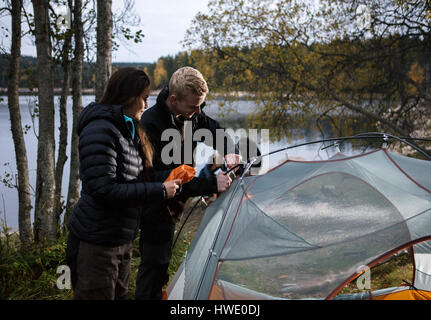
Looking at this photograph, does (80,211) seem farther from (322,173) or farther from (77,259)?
(322,173)

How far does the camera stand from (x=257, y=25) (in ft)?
25.2

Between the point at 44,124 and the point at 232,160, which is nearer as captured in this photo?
the point at 232,160

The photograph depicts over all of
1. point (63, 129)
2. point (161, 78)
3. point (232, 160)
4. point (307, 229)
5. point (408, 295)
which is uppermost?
point (161, 78)

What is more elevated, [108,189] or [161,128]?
[161,128]

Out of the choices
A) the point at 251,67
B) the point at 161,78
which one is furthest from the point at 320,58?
the point at 161,78

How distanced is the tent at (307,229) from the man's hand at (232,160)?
0.47 ft

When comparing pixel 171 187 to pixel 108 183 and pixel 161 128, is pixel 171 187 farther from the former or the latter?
pixel 161 128

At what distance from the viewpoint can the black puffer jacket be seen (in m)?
1.57

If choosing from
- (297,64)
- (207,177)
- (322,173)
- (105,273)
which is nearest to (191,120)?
(207,177)

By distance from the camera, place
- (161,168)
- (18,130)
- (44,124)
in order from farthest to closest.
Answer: (18,130), (44,124), (161,168)

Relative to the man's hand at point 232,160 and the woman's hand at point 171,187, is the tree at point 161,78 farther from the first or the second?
the woman's hand at point 171,187

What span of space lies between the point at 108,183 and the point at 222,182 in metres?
0.76

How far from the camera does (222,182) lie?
85.1 inches
